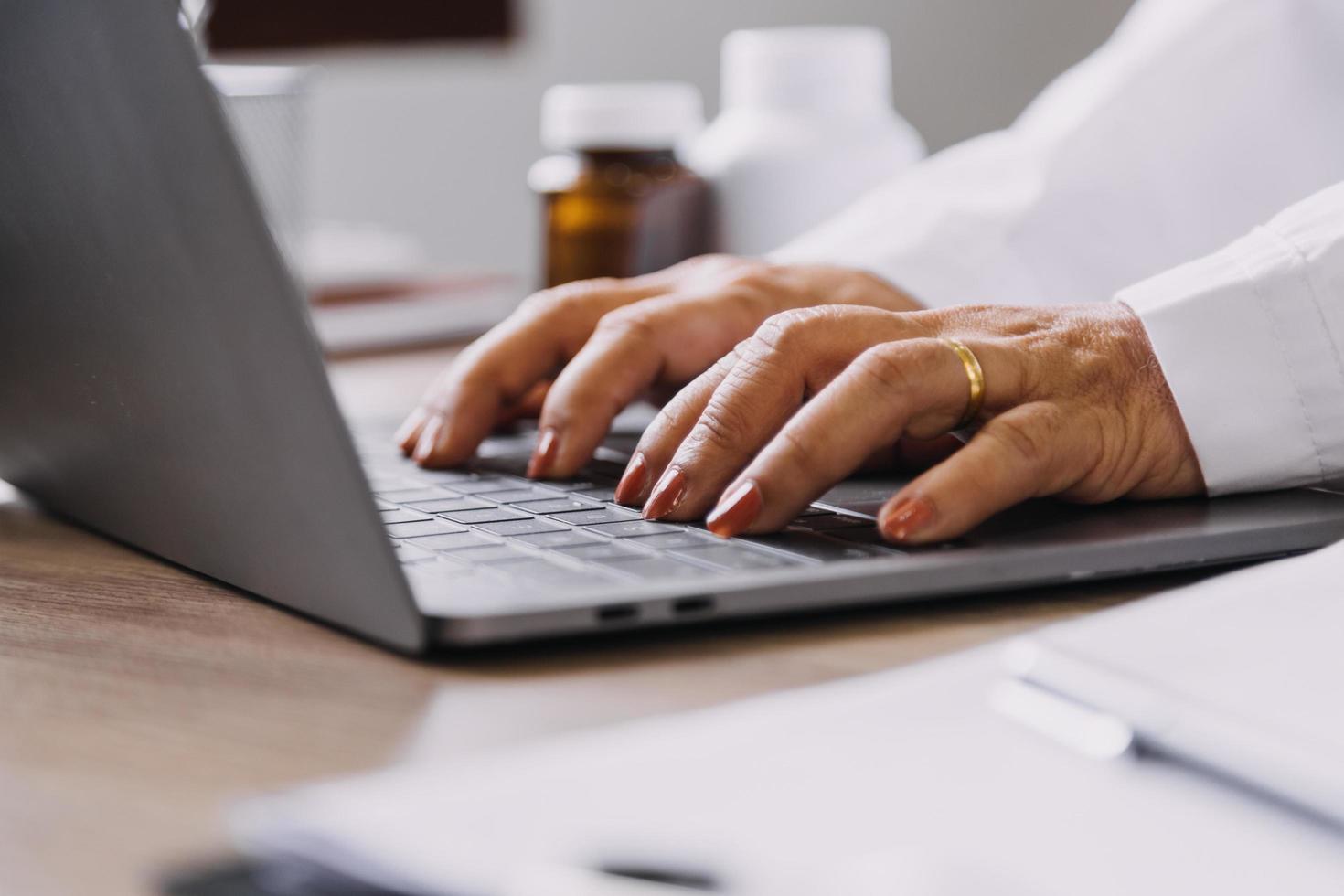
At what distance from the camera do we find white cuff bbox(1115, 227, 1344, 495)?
492 mm

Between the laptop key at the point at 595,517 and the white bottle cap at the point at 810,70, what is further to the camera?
the white bottle cap at the point at 810,70

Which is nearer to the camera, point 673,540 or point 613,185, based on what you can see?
point 673,540

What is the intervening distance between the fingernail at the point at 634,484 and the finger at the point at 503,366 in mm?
126

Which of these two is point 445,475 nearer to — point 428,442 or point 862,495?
point 428,442

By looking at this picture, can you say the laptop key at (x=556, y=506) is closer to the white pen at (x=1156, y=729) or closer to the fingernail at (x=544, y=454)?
the fingernail at (x=544, y=454)

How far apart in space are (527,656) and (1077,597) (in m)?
0.16

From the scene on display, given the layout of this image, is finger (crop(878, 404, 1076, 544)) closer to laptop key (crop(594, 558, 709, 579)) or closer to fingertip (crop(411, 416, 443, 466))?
laptop key (crop(594, 558, 709, 579))

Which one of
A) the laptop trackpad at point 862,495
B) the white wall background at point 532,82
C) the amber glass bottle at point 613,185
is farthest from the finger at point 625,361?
the white wall background at point 532,82

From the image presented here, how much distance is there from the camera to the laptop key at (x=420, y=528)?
44 centimetres

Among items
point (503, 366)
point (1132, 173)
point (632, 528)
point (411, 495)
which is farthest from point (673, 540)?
point (1132, 173)

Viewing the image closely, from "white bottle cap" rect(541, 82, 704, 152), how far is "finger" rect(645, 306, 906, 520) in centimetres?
50

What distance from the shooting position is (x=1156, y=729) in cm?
27

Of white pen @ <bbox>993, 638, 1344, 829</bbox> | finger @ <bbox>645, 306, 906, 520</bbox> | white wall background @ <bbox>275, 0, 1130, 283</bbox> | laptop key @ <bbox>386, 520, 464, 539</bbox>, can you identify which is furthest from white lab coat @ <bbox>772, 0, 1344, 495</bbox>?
white wall background @ <bbox>275, 0, 1130, 283</bbox>

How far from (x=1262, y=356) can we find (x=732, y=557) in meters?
0.23
